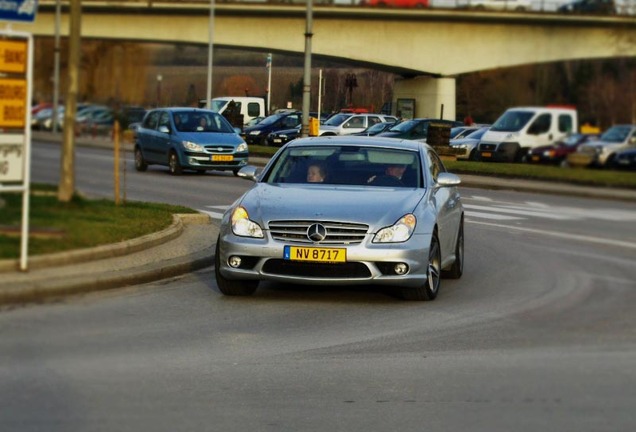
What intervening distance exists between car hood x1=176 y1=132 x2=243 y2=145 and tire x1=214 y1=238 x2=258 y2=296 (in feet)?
64.6

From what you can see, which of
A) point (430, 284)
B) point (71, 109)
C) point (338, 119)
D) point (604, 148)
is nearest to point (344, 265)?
point (430, 284)

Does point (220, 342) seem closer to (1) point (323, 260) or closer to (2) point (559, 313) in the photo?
(1) point (323, 260)

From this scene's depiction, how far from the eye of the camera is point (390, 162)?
1227 cm

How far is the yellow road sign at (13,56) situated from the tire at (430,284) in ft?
12.9

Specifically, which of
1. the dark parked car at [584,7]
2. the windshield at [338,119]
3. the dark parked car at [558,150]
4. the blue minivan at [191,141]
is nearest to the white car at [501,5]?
the dark parked car at [584,7]

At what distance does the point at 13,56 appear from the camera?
1096 cm

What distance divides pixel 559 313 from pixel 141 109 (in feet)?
19.6

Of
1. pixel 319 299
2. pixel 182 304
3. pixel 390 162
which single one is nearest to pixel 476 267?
pixel 390 162

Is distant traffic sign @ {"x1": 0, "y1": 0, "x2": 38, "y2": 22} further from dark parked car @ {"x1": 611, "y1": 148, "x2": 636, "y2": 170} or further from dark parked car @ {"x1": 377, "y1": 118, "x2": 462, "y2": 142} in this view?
dark parked car @ {"x1": 377, "y1": 118, "x2": 462, "y2": 142}

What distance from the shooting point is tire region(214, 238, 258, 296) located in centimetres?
1120

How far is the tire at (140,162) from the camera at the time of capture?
33.0 m

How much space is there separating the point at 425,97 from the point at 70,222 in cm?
3386

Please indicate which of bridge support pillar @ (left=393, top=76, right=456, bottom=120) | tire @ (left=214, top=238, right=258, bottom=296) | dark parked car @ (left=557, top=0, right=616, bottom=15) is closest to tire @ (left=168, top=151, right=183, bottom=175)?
bridge support pillar @ (left=393, top=76, right=456, bottom=120)

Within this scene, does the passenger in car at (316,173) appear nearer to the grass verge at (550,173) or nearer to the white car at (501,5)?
the white car at (501,5)
